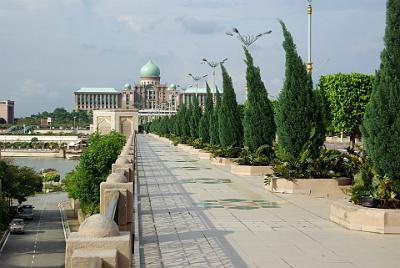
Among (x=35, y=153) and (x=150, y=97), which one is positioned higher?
(x=150, y=97)

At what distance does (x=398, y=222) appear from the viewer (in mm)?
9508

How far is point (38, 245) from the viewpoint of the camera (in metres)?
36.5

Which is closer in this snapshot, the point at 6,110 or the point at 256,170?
the point at 256,170

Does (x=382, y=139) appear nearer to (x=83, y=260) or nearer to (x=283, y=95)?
(x=283, y=95)

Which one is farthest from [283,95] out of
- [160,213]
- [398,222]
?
[398,222]

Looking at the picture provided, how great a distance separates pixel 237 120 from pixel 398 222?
53.7 feet

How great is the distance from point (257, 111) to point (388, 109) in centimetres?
998

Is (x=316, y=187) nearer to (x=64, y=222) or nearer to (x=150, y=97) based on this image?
(x=64, y=222)

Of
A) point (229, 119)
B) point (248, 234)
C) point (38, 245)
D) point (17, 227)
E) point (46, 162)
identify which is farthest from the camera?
point (46, 162)

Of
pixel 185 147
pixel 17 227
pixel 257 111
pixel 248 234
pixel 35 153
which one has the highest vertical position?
pixel 257 111

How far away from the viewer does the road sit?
104 ft

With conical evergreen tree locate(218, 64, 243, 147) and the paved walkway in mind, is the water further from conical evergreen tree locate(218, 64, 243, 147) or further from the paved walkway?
the paved walkway

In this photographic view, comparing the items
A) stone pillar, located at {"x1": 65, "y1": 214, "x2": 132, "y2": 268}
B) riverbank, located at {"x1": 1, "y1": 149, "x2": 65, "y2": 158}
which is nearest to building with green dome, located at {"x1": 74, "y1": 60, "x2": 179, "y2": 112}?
riverbank, located at {"x1": 1, "y1": 149, "x2": 65, "y2": 158}

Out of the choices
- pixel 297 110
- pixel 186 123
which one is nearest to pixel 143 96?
pixel 186 123
